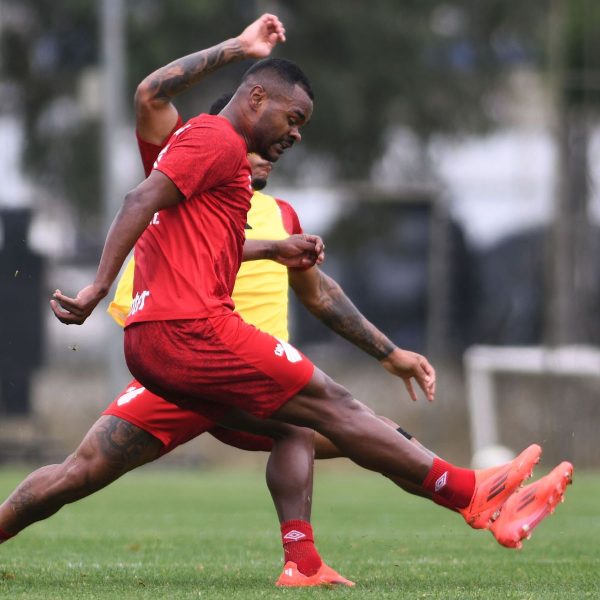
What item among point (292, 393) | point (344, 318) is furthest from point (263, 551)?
point (292, 393)

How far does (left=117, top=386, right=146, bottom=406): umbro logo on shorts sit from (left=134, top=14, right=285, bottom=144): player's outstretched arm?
1.17 m

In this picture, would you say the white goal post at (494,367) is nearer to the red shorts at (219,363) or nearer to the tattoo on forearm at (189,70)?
the tattoo on forearm at (189,70)

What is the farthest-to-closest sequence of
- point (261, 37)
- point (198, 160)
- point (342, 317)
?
point (342, 317) < point (261, 37) < point (198, 160)

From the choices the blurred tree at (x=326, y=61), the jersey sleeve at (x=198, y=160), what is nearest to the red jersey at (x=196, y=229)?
the jersey sleeve at (x=198, y=160)

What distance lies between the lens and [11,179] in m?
20.8

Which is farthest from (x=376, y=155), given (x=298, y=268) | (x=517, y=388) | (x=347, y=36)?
(x=298, y=268)

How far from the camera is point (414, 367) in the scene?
6.97m

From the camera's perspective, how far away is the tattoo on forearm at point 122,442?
22.0ft

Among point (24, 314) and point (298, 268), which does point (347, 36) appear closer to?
point (24, 314)

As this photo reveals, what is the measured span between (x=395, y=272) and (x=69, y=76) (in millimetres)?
7498

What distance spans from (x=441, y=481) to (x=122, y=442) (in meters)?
1.39

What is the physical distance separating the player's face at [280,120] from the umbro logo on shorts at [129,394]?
129 centimetres

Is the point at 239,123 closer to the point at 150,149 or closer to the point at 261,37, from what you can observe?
the point at 261,37

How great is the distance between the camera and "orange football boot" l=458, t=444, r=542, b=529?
634 cm
